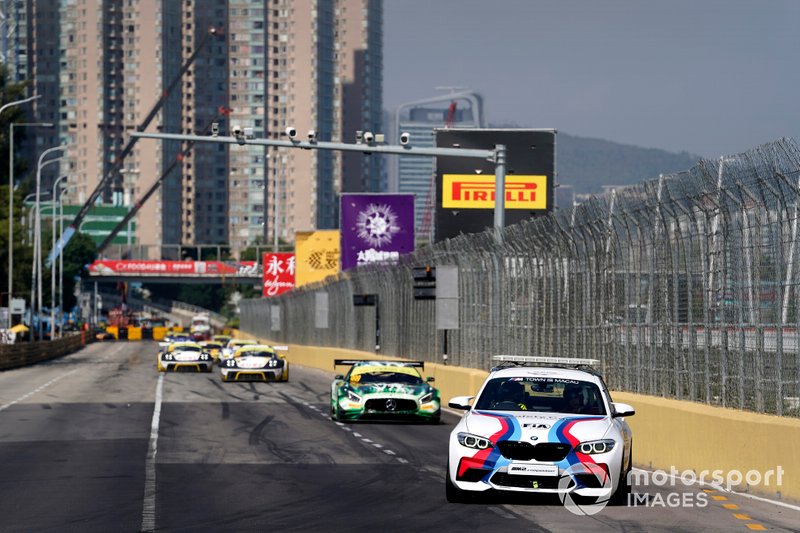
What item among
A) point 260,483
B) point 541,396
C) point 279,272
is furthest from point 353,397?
point 279,272

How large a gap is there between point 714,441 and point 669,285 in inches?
134

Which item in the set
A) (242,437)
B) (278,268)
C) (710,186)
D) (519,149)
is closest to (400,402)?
(242,437)

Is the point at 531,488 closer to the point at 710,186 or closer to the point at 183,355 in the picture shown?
the point at 710,186

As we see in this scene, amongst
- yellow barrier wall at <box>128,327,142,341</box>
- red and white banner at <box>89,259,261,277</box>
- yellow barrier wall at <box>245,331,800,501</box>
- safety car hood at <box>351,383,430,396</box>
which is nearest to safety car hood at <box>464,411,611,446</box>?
yellow barrier wall at <box>245,331,800,501</box>

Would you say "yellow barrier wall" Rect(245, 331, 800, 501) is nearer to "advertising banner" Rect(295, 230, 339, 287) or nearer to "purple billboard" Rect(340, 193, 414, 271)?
"purple billboard" Rect(340, 193, 414, 271)

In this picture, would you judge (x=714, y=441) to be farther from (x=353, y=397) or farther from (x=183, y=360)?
(x=183, y=360)

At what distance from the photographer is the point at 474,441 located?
13891 millimetres

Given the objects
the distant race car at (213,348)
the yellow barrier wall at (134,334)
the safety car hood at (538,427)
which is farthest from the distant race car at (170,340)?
the yellow barrier wall at (134,334)

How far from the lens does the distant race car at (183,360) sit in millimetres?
53312

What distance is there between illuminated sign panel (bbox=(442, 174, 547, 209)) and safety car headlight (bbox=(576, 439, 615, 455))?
4438 cm

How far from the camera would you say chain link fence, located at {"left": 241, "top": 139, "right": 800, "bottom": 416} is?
52.9 feet

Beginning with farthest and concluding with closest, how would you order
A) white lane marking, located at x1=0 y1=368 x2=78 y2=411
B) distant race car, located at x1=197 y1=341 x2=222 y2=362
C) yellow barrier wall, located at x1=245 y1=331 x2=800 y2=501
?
distant race car, located at x1=197 y1=341 x2=222 y2=362
white lane marking, located at x1=0 y1=368 x2=78 y2=411
yellow barrier wall, located at x1=245 y1=331 x2=800 y2=501

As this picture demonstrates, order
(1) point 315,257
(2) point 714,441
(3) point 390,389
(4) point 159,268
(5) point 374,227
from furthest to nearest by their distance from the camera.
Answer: (4) point 159,268
(1) point 315,257
(5) point 374,227
(3) point 390,389
(2) point 714,441

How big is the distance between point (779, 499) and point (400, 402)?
12017mm
